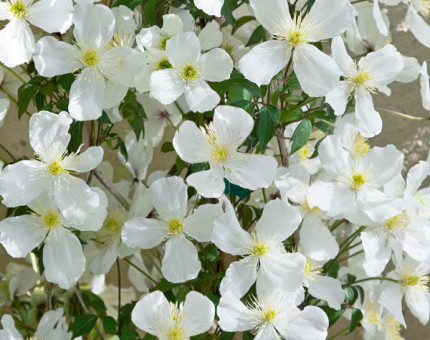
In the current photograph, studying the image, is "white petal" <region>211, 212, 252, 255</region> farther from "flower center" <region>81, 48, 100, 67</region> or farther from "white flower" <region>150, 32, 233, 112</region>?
"flower center" <region>81, 48, 100, 67</region>


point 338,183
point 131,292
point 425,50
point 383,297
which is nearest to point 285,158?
point 338,183

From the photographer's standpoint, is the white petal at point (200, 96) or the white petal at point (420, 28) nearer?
the white petal at point (200, 96)

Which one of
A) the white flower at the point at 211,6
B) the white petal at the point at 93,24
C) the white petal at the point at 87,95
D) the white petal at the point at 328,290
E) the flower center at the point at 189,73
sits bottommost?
the white petal at the point at 328,290

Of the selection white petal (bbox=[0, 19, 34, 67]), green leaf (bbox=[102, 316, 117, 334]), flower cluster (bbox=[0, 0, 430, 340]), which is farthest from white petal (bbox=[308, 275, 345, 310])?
white petal (bbox=[0, 19, 34, 67])

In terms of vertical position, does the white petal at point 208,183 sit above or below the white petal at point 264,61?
below


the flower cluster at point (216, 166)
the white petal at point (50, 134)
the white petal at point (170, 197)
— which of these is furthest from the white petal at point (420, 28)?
the white petal at point (50, 134)

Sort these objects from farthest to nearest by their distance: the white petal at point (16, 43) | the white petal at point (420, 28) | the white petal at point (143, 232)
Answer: the white petal at point (420, 28)
the white petal at point (143, 232)
the white petal at point (16, 43)

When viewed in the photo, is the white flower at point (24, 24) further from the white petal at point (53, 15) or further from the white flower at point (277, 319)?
the white flower at point (277, 319)
